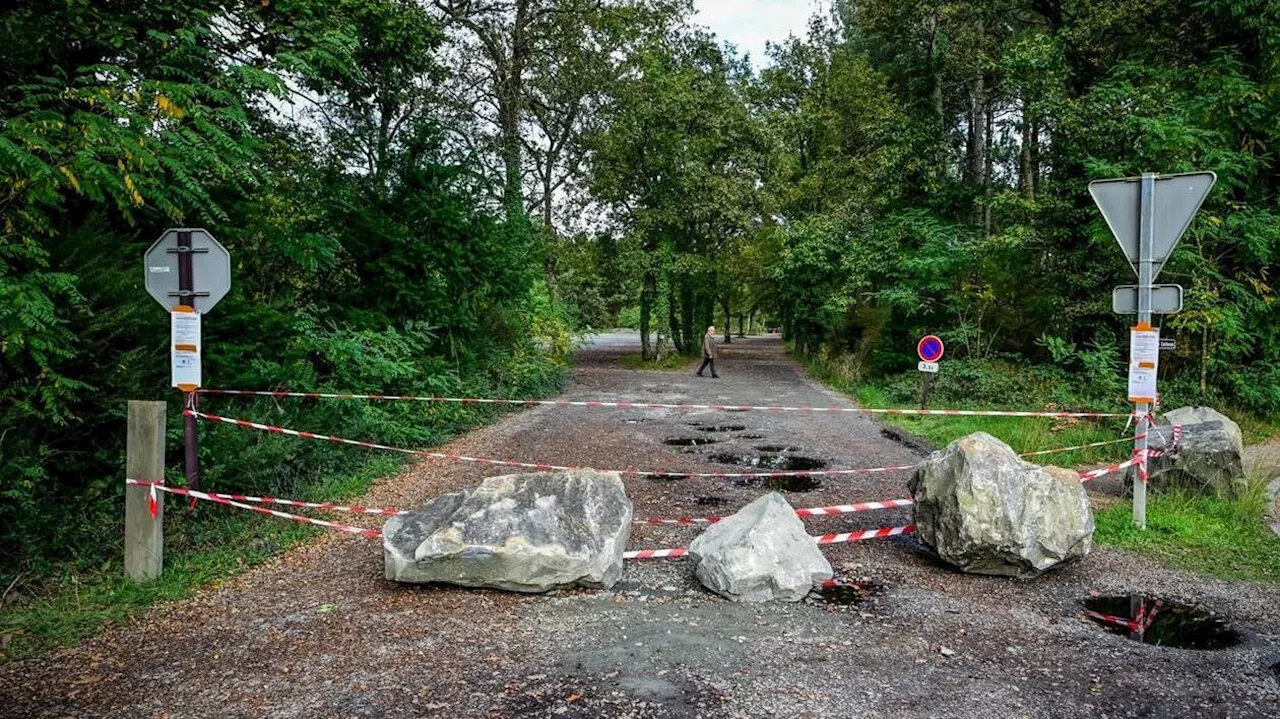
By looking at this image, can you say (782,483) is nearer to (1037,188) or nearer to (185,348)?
(185,348)

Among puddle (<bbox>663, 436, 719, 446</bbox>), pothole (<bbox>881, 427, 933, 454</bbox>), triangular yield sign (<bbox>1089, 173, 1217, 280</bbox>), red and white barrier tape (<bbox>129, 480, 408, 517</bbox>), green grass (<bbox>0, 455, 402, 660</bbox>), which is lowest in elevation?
green grass (<bbox>0, 455, 402, 660</bbox>)

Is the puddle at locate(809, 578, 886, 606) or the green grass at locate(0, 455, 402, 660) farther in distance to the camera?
the puddle at locate(809, 578, 886, 606)

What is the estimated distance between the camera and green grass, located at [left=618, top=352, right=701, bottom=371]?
2572 cm

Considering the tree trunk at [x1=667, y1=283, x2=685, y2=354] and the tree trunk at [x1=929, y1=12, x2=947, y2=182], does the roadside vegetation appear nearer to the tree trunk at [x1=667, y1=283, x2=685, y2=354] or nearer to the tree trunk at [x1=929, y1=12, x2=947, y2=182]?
the tree trunk at [x1=929, y1=12, x2=947, y2=182]

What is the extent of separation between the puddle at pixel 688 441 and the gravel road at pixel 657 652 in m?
4.86

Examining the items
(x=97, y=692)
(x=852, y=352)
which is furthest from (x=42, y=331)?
(x=852, y=352)

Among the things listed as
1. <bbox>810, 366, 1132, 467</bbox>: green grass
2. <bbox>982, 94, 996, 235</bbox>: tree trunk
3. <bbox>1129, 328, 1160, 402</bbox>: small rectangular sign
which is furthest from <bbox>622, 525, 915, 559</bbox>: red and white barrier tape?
<bbox>982, 94, 996, 235</bbox>: tree trunk

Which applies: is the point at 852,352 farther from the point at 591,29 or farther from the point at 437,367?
the point at 437,367

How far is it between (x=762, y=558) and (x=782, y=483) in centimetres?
357

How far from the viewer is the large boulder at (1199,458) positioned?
22.6ft

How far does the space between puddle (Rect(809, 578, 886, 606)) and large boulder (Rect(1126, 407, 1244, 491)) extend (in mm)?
3600

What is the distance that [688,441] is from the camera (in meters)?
11.1

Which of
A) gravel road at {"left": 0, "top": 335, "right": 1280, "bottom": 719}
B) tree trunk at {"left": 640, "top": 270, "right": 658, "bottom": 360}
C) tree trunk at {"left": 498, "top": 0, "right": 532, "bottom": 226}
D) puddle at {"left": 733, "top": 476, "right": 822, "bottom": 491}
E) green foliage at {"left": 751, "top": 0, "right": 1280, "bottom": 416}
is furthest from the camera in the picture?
tree trunk at {"left": 640, "top": 270, "right": 658, "bottom": 360}

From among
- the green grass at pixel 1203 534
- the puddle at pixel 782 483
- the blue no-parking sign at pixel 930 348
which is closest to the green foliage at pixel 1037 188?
the blue no-parking sign at pixel 930 348
